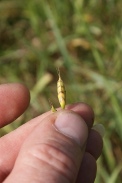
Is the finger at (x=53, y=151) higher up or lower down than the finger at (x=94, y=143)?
higher up

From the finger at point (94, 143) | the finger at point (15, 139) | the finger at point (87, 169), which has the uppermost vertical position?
the finger at point (15, 139)

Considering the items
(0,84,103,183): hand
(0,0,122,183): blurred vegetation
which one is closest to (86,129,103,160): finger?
(0,84,103,183): hand

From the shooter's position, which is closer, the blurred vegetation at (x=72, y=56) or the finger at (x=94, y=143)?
the finger at (x=94, y=143)

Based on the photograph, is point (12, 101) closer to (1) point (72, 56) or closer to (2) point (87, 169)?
(2) point (87, 169)

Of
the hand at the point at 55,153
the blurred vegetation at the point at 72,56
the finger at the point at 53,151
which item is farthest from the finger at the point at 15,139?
the blurred vegetation at the point at 72,56

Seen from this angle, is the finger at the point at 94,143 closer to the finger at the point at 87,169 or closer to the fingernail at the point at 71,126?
the finger at the point at 87,169

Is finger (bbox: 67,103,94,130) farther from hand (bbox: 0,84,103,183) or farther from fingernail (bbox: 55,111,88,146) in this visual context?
fingernail (bbox: 55,111,88,146)
